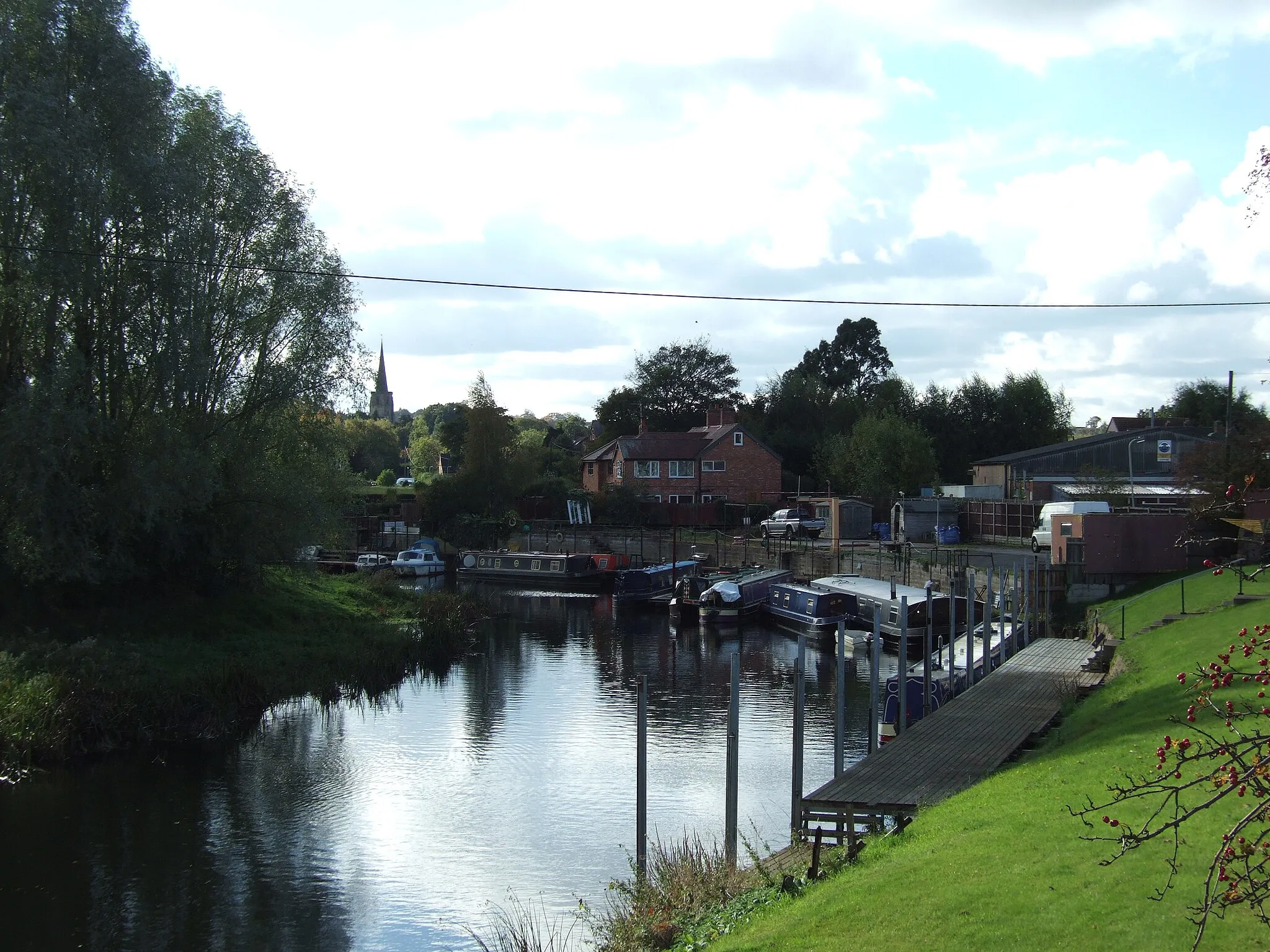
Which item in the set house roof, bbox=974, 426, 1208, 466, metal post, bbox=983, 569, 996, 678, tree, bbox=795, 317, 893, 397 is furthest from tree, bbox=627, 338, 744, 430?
metal post, bbox=983, 569, 996, 678

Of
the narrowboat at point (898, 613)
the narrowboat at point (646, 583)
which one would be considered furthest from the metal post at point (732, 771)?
the narrowboat at point (646, 583)

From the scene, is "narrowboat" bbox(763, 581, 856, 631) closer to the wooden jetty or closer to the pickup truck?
the pickup truck

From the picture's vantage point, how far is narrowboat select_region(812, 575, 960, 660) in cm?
3975

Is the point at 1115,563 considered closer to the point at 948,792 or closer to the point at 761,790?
the point at 761,790

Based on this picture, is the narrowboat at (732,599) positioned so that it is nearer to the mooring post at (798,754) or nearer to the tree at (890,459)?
the tree at (890,459)

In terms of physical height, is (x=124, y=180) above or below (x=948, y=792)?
above

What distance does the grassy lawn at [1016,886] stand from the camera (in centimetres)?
898

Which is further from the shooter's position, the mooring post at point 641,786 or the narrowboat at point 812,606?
the narrowboat at point 812,606

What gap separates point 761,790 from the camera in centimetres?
2145

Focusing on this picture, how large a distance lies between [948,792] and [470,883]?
744 centimetres

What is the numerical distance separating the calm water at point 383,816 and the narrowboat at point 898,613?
690cm

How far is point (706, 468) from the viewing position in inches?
3226

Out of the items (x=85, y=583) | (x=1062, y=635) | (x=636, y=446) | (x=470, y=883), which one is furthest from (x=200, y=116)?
(x=636, y=446)

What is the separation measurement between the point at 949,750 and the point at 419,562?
55713 mm
